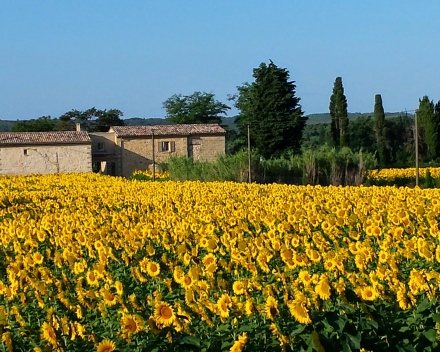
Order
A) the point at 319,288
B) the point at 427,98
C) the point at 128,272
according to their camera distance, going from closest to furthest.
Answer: the point at 319,288, the point at 128,272, the point at 427,98

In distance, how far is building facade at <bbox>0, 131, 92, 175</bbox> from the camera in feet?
153

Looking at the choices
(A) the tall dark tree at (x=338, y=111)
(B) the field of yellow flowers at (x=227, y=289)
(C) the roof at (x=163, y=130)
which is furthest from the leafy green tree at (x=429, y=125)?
(B) the field of yellow flowers at (x=227, y=289)

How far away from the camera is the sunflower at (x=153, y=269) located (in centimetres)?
527

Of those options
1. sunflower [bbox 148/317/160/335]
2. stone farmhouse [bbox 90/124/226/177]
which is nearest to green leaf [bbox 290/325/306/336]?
sunflower [bbox 148/317/160/335]

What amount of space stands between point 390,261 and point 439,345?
4.31ft

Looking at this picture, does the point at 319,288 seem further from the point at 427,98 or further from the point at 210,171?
the point at 427,98

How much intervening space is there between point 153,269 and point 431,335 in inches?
91.6

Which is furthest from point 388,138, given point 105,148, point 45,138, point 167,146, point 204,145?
point 45,138

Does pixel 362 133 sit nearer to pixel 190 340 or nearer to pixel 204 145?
pixel 204 145

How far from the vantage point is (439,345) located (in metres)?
3.85

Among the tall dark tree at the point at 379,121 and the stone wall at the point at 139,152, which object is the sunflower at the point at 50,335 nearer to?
the stone wall at the point at 139,152

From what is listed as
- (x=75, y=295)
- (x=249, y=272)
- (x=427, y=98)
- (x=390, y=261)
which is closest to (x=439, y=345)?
(x=390, y=261)

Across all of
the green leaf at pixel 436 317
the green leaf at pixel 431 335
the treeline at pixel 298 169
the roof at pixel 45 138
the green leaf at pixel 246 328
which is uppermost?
the roof at pixel 45 138

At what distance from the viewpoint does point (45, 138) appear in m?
48.0
